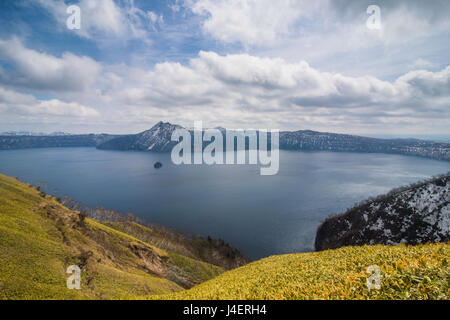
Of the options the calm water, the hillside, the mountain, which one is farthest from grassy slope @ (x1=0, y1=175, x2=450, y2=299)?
the mountain

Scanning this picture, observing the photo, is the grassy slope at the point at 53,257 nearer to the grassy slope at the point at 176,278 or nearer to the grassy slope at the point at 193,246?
the grassy slope at the point at 176,278

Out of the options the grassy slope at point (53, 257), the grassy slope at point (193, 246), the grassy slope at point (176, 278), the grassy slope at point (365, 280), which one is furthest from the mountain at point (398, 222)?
the grassy slope at point (365, 280)

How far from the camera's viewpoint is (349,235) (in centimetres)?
7925

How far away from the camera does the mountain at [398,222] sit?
6581 centimetres

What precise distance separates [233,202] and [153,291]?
101 m

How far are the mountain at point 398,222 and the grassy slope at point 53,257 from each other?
67.5m

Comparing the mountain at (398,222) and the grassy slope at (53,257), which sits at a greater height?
the grassy slope at (53,257)

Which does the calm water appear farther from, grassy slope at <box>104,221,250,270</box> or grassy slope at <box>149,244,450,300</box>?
grassy slope at <box>149,244,450,300</box>

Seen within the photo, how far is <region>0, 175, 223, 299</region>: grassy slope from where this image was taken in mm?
18797

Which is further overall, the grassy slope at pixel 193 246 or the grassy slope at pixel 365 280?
the grassy slope at pixel 193 246

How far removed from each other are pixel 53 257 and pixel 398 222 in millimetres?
101166
